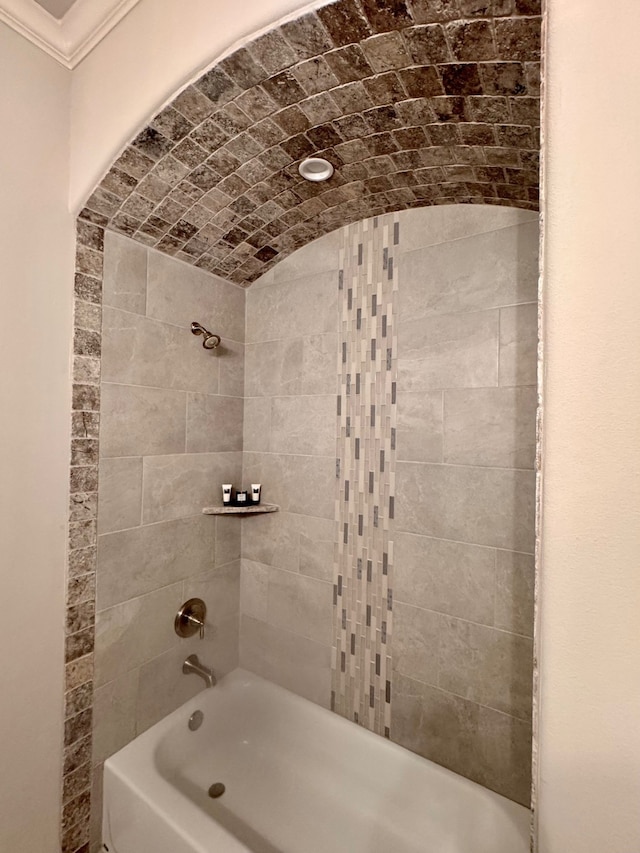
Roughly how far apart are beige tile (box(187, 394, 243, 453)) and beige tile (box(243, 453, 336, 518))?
0.45 feet

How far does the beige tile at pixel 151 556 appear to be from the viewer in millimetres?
1421

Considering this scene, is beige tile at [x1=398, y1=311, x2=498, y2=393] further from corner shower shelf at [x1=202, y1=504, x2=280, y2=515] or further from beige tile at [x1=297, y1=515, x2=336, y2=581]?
corner shower shelf at [x1=202, y1=504, x2=280, y2=515]

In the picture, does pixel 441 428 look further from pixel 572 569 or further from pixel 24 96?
pixel 24 96

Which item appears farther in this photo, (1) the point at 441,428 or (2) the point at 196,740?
(2) the point at 196,740

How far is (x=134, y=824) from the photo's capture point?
129 centimetres

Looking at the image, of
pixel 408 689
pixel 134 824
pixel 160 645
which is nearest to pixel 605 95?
pixel 408 689

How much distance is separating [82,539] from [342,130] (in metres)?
1.49

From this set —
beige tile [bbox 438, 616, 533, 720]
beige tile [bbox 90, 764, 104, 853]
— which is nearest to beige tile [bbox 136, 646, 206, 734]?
beige tile [bbox 90, 764, 104, 853]

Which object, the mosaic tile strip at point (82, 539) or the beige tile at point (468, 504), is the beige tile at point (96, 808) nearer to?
the mosaic tile strip at point (82, 539)

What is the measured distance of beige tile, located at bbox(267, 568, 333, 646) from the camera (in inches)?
67.7

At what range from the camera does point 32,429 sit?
1.22m

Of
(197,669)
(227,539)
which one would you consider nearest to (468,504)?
(227,539)

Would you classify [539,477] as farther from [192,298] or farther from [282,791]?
[282,791]

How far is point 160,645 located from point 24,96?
74.4 inches
